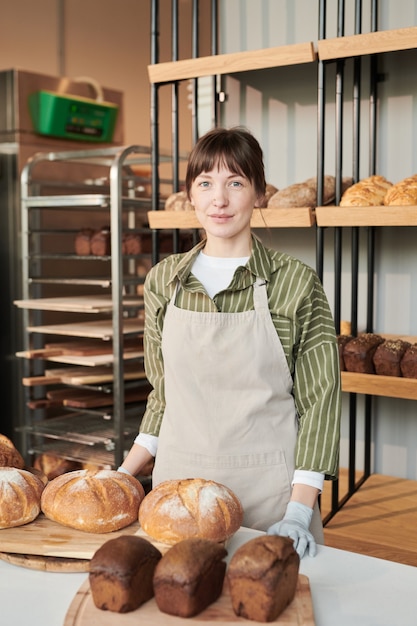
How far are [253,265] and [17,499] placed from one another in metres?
0.63

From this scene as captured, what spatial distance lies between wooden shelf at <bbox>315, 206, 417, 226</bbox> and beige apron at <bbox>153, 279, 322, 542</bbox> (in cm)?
97

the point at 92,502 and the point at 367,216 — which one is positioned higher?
the point at 367,216

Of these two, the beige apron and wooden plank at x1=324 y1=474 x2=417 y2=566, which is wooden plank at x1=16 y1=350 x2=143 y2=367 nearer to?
wooden plank at x1=324 y1=474 x2=417 y2=566

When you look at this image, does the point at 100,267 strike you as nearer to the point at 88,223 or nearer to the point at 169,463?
the point at 88,223

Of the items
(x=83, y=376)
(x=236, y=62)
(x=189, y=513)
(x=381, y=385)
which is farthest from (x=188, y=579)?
(x=83, y=376)

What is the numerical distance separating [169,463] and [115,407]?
181 cm

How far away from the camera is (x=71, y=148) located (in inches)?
Answer: 165

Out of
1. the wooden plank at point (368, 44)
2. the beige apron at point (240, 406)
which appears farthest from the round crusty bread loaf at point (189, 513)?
the wooden plank at point (368, 44)

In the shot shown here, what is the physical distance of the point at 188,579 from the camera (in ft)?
3.06

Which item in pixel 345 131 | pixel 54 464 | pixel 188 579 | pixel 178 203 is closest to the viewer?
pixel 188 579

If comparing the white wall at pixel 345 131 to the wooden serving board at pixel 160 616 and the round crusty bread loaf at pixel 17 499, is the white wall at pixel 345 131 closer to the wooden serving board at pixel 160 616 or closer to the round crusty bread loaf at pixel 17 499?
the round crusty bread loaf at pixel 17 499

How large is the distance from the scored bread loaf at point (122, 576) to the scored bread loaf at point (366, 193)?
5.46 ft

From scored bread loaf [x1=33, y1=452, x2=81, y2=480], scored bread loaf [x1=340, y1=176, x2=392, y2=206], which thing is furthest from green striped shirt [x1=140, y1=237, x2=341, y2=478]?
scored bread loaf [x1=33, y1=452, x2=81, y2=480]

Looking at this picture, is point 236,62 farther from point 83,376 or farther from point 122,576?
point 122,576
